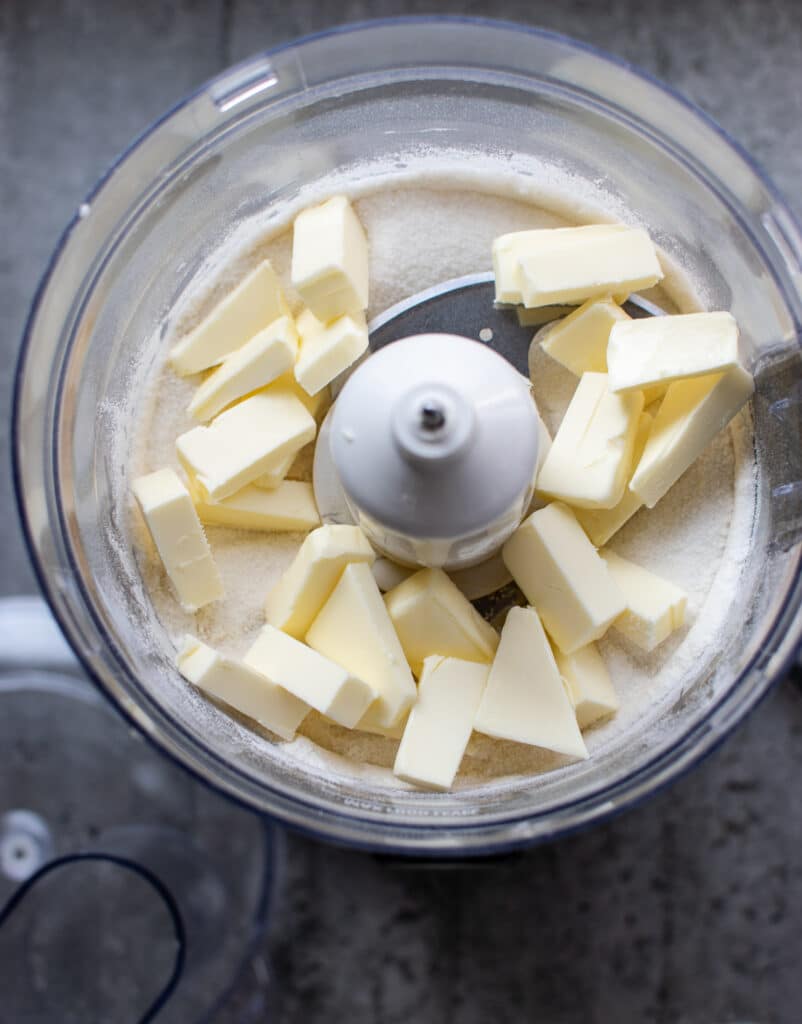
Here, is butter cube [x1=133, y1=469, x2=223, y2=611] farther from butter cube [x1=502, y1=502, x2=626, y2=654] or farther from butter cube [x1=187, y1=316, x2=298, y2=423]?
butter cube [x1=502, y1=502, x2=626, y2=654]

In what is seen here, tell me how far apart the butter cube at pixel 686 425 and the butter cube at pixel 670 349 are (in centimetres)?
1

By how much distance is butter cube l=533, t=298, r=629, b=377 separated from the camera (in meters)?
0.61

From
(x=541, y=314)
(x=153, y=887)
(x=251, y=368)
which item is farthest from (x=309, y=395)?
(x=153, y=887)

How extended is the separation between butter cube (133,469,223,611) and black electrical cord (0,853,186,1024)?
1.18 feet

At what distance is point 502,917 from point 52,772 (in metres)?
0.42

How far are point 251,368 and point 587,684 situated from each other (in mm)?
284

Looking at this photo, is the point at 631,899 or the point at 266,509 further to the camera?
the point at 631,899

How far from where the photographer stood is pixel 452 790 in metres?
0.62

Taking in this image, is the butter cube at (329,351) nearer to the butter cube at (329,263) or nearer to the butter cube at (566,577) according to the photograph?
the butter cube at (329,263)

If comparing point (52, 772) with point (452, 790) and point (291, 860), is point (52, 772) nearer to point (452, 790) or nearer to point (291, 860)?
point (291, 860)

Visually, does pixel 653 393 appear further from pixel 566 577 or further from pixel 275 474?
pixel 275 474

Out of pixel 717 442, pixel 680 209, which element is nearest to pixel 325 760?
pixel 717 442

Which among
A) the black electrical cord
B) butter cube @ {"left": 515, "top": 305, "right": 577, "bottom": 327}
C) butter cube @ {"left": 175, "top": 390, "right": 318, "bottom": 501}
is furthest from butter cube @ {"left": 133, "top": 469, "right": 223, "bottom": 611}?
the black electrical cord

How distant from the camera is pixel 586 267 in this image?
0.60 m
